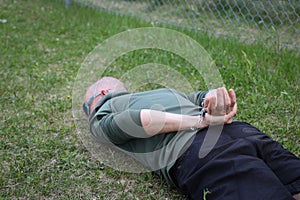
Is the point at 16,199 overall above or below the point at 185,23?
above

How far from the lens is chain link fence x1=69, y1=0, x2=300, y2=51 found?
328 centimetres

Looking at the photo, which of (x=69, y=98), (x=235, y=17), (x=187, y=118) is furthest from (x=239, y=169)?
(x=235, y=17)

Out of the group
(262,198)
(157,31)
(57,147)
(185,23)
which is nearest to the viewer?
(262,198)

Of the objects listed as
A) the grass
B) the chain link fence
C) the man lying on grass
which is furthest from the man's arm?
the chain link fence

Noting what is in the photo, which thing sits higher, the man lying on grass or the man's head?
the man's head

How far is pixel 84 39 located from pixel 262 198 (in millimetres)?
2702

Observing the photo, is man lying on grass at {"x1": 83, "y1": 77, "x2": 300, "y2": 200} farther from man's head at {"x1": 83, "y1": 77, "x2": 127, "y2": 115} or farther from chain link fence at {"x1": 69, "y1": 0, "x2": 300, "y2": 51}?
chain link fence at {"x1": 69, "y1": 0, "x2": 300, "y2": 51}

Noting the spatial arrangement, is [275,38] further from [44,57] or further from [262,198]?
[262,198]

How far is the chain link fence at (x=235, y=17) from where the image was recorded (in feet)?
10.8

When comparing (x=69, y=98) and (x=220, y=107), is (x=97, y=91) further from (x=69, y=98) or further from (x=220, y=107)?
(x=220, y=107)

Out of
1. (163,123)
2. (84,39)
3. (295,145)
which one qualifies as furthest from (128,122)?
(84,39)

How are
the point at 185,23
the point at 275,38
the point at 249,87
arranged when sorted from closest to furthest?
the point at 249,87 → the point at 275,38 → the point at 185,23

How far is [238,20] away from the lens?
357 centimetres

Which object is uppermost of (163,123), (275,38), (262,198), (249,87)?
(163,123)
